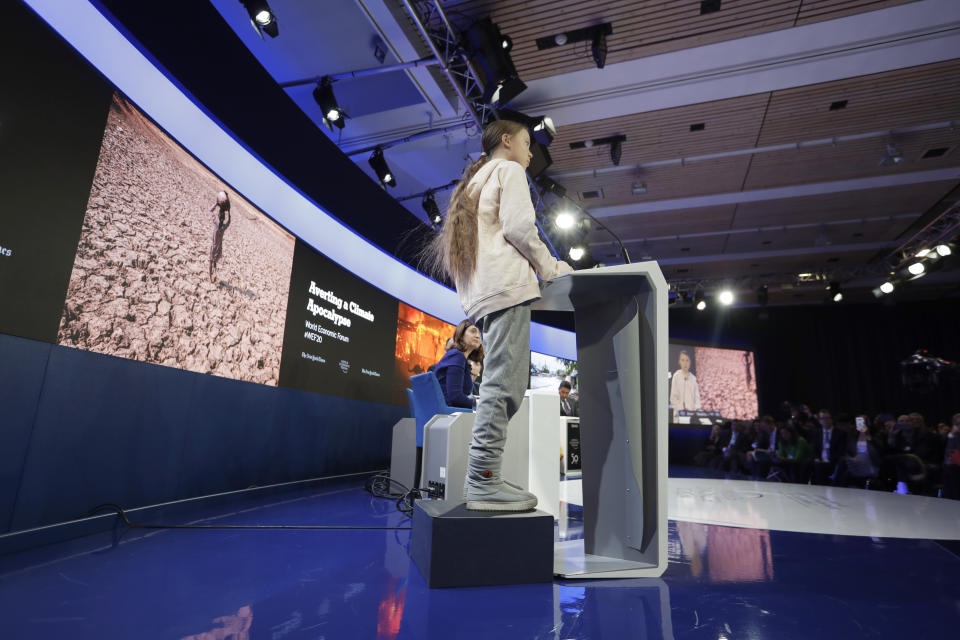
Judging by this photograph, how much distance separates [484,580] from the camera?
57.7 inches

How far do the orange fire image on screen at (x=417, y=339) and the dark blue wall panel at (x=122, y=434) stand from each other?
2.26m

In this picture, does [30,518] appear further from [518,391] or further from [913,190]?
[913,190]

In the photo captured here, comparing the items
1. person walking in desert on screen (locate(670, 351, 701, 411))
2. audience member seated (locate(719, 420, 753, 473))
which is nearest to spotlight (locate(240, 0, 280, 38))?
audience member seated (locate(719, 420, 753, 473))

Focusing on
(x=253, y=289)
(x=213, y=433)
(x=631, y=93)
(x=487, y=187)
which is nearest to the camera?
(x=487, y=187)

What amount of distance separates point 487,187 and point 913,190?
8.47m

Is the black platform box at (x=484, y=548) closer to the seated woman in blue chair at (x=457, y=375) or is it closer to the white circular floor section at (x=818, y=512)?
the white circular floor section at (x=818, y=512)

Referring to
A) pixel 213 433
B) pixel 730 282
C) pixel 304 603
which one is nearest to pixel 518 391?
pixel 304 603

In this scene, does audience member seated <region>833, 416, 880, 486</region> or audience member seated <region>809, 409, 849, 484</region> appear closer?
audience member seated <region>833, 416, 880, 486</region>

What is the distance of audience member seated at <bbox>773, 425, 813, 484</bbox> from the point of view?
24.6 ft

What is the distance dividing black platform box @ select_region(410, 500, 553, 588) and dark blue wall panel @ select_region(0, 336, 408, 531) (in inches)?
61.7

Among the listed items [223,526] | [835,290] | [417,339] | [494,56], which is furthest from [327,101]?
[835,290]

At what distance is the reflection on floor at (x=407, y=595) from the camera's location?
111 cm

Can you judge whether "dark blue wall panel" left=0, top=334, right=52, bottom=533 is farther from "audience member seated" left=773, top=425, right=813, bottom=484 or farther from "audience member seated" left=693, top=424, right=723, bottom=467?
"audience member seated" left=693, top=424, right=723, bottom=467

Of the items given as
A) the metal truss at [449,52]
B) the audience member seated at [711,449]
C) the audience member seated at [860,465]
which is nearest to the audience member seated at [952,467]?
the audience member seated at [860,465]
